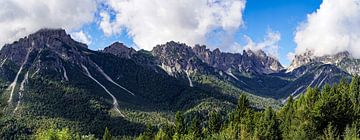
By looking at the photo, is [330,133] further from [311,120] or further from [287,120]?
[287,120]

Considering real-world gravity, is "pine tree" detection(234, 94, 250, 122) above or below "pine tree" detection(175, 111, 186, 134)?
above

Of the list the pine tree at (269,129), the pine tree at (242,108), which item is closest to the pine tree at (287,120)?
the pine tree at (269,129)

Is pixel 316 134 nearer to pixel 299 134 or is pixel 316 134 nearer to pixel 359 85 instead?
pixel 299 134

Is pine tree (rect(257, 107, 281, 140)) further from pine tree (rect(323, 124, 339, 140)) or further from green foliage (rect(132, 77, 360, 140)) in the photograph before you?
pine tree (rect(323, 124, 339, 140))

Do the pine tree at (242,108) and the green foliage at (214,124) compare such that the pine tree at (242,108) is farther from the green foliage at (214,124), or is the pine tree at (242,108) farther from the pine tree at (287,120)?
the pine tree at (287,120)

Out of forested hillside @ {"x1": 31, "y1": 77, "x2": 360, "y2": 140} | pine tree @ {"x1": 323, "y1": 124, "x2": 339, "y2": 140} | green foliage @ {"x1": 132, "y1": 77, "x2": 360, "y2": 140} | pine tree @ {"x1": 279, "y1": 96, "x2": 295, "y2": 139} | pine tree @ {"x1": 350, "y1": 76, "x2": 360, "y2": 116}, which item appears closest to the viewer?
pine tree @ {"x1": 323, "y1": 124, "x2": 339, "y2": 140}

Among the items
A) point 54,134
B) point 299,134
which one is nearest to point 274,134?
point 299,134

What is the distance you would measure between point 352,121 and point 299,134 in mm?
15291

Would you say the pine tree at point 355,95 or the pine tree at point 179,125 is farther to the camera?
the pine tree at point 179,125

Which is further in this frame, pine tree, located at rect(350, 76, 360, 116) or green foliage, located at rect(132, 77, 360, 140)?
pine tree, located at rect(350, 76, 360, 116)

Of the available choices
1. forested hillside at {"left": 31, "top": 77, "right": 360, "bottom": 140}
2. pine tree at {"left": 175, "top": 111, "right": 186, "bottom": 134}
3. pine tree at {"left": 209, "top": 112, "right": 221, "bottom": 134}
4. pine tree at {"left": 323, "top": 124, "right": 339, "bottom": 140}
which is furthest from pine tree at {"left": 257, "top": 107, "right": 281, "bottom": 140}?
pine tree at {"left": 175, "top": 111, "right": 186, "bottom": 134}

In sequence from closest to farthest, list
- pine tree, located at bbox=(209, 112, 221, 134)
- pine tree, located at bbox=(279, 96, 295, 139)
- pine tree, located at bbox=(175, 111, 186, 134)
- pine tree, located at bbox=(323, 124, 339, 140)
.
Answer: pine tree, located at bbox=(323, 124, 339, 140)
pine tree, located at bbox=(279, 96, 295, 139)
pine tree, located at bbox=(175, 111, 186, 134)
pine tree, located at bbox=(209, 112, 221, 134)

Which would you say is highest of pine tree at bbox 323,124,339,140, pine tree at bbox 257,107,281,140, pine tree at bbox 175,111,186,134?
pine tree at bbox 175,111,186,134

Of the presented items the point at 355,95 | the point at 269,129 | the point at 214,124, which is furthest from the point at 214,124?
the point at 355,95
